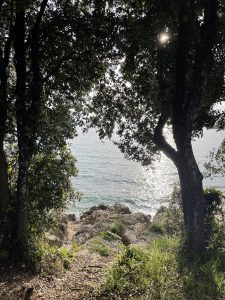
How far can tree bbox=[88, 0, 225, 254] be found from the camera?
1266cm

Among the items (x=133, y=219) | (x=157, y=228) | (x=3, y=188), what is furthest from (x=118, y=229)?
(x=3, y=188)

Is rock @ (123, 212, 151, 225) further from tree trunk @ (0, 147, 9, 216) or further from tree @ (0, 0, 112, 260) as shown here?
tree trunk @ (0, 147, 9, 216)

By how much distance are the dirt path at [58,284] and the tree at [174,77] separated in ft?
14.1

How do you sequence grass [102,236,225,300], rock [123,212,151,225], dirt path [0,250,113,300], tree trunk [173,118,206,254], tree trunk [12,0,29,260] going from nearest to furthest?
grass [102,236,225,300], dirt path [0,250,113,300], tree trunk [12,0,29,260], tree trunk [173,118,206,254], rock [123,212,151,225]

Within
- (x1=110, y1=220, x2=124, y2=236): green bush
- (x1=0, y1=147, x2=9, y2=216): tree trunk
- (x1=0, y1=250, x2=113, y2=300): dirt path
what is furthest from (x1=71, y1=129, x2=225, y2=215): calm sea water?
(x1=0, y1=147, x2=9, y2=216): tree trunk

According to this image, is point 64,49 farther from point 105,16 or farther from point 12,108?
point 12,108

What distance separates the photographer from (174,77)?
14.4 m

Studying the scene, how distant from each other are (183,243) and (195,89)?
637cm

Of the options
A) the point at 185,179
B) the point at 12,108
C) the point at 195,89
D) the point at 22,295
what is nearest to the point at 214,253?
the point at 185,179

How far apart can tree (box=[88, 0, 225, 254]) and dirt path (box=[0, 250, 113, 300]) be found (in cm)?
431

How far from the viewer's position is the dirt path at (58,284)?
35.3ft

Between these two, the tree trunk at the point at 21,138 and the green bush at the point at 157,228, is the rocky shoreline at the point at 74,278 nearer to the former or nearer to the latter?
the tree trunk at the point at 21,138

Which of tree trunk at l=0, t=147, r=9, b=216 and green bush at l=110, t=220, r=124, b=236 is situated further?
green bush at l=110, t=220, r=124, b=236

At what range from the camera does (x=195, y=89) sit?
13.4 meters
